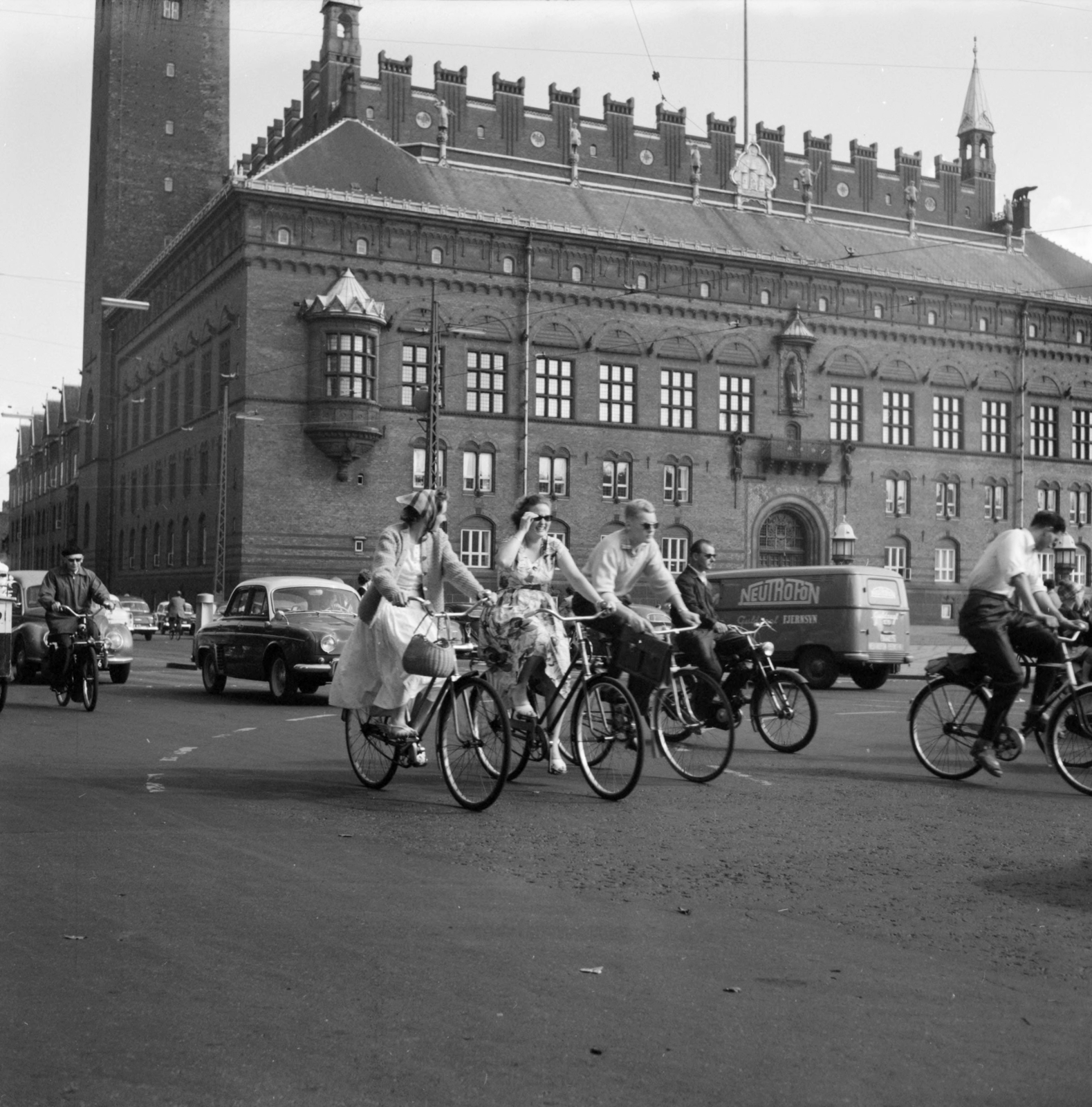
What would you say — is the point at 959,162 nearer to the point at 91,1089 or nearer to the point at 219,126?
the point at 219,126

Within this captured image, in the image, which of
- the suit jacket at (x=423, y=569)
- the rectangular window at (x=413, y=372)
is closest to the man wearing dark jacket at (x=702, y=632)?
the suit jacket at (x=423, y=569)

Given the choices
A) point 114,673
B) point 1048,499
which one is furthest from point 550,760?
point 1048,499

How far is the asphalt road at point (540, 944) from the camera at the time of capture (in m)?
3.67

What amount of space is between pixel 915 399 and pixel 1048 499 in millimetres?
8409

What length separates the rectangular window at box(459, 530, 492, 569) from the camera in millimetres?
51188

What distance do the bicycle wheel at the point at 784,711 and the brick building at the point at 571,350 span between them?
120 feet

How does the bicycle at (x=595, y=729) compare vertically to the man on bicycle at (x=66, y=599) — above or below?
below

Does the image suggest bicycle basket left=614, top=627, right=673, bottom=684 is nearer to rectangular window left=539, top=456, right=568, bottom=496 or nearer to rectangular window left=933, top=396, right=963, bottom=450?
rectangular window left=539, top=456, right=568, bottom=496

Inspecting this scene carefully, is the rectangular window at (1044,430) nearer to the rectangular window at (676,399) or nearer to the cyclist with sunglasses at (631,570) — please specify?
the rectangular window at (676,399)

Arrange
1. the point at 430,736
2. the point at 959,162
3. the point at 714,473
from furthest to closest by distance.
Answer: the point at 959,162, the point at 714,473, the point at 430,736

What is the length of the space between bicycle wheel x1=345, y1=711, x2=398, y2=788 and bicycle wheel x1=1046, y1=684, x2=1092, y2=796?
4.39 m

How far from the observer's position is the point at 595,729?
29.0 feet

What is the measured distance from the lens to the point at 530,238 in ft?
171

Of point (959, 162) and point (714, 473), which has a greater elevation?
point (959, 162)
